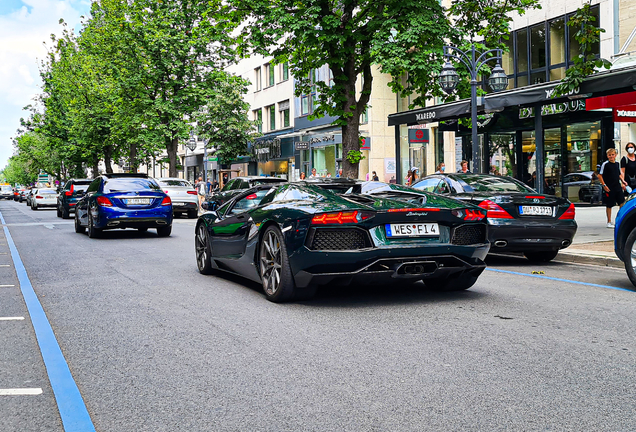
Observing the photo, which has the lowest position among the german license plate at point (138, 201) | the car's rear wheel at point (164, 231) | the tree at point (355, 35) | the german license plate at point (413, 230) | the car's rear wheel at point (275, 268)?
the car's rear wheel at point (164, 231)

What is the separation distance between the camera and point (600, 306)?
6.45 metres

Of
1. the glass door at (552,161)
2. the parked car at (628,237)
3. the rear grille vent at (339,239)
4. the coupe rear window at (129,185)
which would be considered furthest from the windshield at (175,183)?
the rear grille vent at (339,239)

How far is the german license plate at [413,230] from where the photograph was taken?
6333 millimetres

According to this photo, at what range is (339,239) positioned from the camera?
6262 mm

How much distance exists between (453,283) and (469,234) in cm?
77

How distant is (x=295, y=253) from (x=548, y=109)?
1983 cm

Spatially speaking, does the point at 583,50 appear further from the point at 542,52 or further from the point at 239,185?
the point at 542,52

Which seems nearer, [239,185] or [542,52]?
[239,185]

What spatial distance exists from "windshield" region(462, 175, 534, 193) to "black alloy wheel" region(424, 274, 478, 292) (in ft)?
11.1

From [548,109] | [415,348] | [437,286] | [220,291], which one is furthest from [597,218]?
[415,348]

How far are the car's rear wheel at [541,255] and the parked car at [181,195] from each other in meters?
18.3

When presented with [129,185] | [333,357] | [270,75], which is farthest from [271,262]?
[270,75]

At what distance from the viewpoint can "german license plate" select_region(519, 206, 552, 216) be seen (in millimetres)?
9906

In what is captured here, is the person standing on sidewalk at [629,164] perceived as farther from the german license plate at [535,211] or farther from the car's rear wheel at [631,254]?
the car's rear wheel at [631,254]
